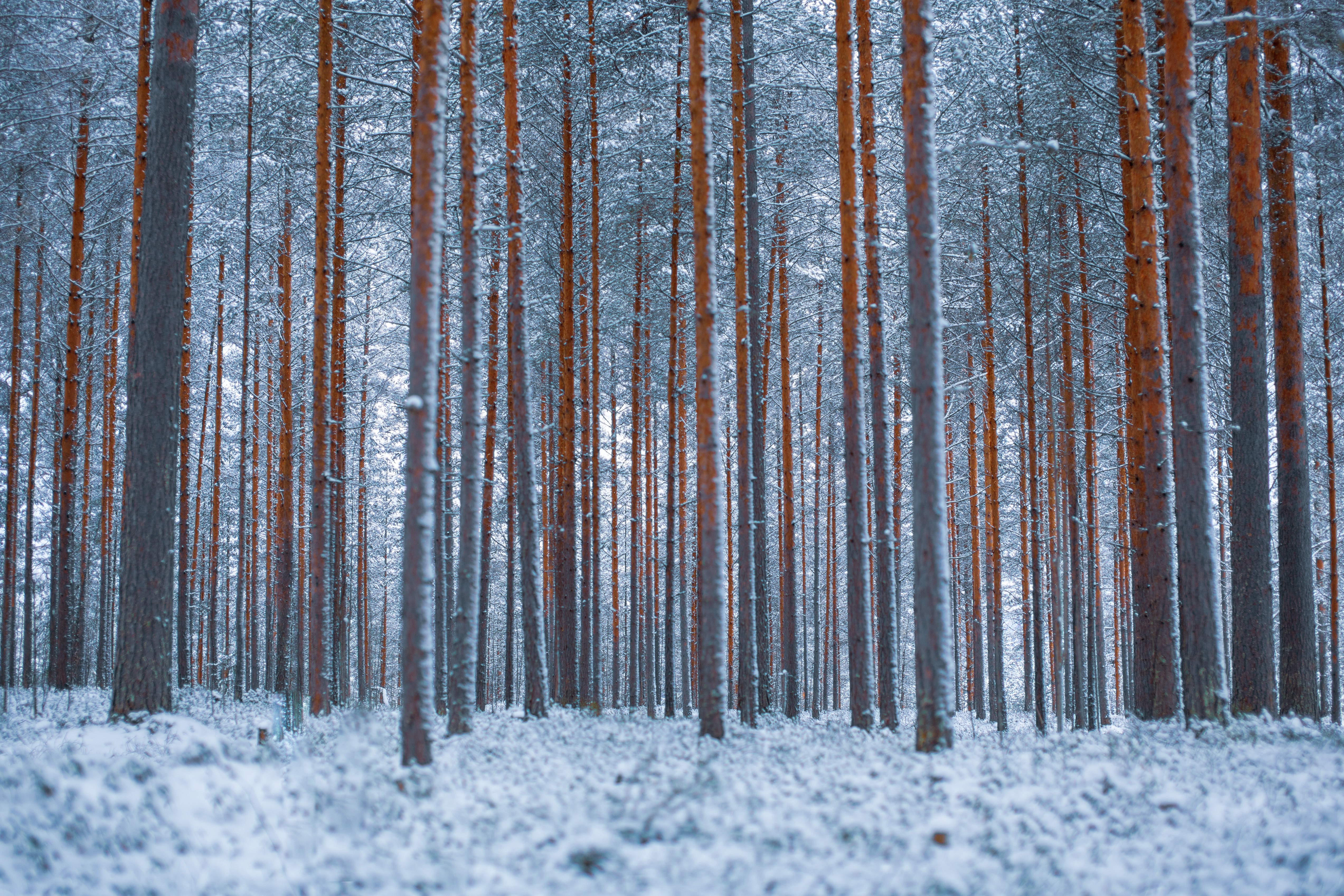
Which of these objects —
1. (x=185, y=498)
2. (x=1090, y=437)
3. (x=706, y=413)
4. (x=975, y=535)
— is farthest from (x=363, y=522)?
(x=1090, y=437)

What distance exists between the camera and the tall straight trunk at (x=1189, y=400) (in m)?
7.61

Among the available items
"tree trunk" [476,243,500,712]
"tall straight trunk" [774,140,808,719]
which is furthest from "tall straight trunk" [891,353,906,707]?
"tree trunk" [476,243,500,712]

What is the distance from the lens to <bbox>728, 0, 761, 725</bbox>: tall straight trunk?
10.3 metres

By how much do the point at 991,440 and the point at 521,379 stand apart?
917 cm

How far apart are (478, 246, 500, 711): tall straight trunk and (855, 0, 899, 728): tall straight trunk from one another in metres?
6.70

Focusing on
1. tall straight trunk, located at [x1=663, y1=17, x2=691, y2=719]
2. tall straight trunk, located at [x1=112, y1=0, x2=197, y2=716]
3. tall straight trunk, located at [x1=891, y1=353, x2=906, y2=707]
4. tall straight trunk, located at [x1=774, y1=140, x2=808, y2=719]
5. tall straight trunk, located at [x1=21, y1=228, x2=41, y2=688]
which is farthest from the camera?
tall straight trunk, located at [x1=891, y1=353, x2=906, y2=707]

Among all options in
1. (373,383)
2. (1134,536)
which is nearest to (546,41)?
(373,383)

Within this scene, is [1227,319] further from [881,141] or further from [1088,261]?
[881,141]

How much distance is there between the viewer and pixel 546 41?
41.8 ft

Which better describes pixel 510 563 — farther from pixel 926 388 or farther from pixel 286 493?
pixel 926 388

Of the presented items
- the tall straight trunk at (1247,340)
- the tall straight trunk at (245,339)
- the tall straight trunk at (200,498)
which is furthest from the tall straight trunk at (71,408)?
the tall straight trunk at (1247,340)

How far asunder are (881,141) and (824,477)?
54.0ft

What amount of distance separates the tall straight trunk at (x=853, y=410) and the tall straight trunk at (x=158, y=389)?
7.27 meters

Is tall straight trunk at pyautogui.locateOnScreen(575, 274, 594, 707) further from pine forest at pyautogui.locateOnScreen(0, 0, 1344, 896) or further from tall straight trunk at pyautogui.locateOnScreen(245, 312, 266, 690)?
tall straight trunk at pyautogui.locateOnScreen(245, 312, 266, 690)
